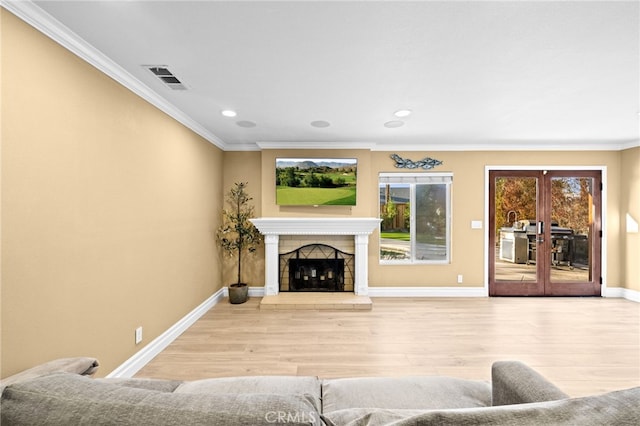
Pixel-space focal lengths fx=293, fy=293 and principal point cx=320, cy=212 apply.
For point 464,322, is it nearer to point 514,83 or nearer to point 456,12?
point 514,83

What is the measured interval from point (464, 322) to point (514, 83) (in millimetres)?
2775

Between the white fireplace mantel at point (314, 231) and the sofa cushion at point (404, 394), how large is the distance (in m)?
3.10

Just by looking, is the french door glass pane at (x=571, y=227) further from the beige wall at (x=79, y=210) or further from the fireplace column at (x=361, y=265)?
the beige wall at (x=79, y=210)

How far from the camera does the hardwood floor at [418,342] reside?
2.56m

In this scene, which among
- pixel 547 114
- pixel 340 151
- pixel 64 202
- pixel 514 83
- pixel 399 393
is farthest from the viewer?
pixel 340 151

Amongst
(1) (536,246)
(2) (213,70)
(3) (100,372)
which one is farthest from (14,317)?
(1) (536,246)

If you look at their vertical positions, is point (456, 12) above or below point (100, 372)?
above

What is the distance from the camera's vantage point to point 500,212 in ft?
15.9

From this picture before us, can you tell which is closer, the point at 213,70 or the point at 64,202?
the point at 64,202

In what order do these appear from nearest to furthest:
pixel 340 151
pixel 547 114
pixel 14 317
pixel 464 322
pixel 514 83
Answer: pixel 14 317
pixel 514 83
pixel 547 114
pixel 464 322
pixel 340 151

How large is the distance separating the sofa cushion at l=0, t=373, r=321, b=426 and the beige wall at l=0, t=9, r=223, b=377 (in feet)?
4.11

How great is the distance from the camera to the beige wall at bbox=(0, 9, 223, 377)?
60.9 inches

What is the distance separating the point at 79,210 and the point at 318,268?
3.44 metres

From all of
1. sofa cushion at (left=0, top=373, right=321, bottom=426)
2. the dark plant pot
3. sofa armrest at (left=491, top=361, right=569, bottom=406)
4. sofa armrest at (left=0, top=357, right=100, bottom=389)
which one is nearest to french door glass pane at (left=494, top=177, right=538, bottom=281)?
the dark plant pot
